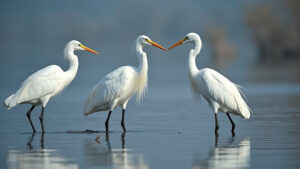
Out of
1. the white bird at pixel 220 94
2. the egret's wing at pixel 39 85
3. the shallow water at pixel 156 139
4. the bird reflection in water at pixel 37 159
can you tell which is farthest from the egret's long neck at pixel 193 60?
the bird reflection in water at pixel 37 159

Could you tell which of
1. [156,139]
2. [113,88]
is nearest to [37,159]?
[156,139]

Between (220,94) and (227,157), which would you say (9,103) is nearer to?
(220,94)

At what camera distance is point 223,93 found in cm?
1485

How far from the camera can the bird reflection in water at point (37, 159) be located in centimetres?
1087

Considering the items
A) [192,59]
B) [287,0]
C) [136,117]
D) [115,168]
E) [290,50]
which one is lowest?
[115,168]

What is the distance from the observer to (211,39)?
57844mm

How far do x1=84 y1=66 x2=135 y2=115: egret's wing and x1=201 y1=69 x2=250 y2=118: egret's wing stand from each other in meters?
1.73

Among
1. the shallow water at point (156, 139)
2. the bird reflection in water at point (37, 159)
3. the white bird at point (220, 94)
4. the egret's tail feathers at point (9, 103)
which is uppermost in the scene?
the white bird at point (220, 94)

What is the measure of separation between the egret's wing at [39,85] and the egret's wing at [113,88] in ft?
3.03

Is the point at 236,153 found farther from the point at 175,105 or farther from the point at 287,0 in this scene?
the point at 287,0

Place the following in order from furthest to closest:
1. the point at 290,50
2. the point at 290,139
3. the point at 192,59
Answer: the point at 290,50
the point at 192,59
the point at 290,139

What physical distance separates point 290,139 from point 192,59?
11.5 ft

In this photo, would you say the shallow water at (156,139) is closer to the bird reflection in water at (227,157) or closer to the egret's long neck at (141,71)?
the bird reflection in water at (227,157)

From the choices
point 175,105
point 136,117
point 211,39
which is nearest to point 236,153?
point 136,117
